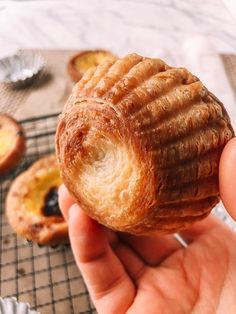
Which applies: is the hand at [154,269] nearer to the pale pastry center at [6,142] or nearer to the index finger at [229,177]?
the index finger at [229,177]

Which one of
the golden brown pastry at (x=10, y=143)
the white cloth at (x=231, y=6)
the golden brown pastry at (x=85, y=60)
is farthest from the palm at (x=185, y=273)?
the white cloth at (x=231, y=6)

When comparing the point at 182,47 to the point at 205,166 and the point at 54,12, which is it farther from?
the point at 205,166

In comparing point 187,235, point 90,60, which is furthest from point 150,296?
point 90,60

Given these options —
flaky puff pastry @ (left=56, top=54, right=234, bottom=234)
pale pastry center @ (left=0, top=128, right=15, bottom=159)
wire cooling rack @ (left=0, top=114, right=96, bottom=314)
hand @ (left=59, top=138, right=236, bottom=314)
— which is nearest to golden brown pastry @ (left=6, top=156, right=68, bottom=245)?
wire cooling rack @ (left=0, top=114, right=96, bottom=314)

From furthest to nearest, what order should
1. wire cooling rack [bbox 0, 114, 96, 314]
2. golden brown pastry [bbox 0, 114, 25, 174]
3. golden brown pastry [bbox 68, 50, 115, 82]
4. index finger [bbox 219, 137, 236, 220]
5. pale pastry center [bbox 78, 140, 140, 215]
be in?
golden brown pastry [bbox 68, 50, 115, 82] < golden brown pastry [bbox 0, 114, 25, 174] < wire cooling rack [bbox 0, 114, 96, 314] < pale pastry center [bbox 78, 140, 140, 215] < index finger [bbox 219, 137, 236, 220]

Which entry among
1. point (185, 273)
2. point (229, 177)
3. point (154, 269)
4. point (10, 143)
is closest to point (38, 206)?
point (10, 143)

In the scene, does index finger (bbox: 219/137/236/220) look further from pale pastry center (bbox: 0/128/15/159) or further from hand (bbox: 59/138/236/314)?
pale pastry center (bbox: 0/128/15/159)
